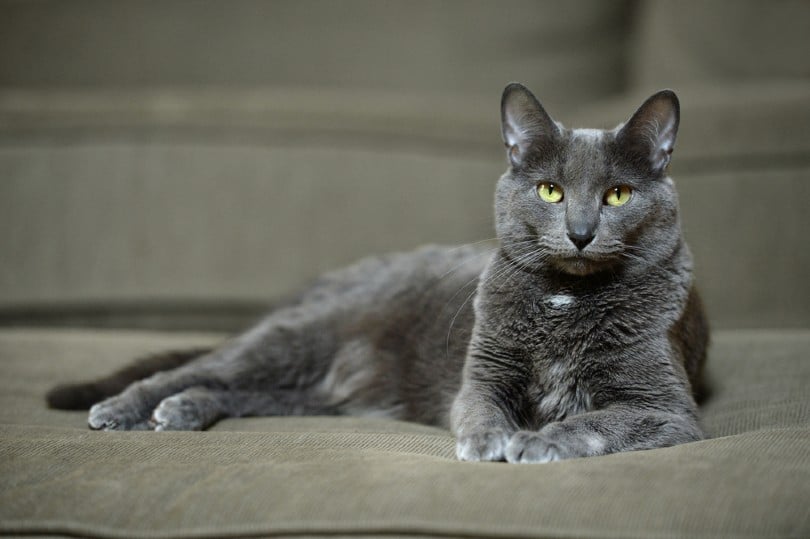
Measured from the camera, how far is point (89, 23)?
3.08 m

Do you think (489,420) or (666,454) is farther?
(489,420)

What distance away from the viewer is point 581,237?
141 cm

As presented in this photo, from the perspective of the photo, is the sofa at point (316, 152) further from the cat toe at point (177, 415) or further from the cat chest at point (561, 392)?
the cat chest at point (561, 392)

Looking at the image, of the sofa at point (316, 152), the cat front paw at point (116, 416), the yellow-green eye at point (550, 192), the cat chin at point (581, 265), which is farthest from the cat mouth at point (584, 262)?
the cat front paw at point (116, 416)

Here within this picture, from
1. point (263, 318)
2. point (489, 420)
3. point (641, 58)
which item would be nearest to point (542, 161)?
point (489, 420)

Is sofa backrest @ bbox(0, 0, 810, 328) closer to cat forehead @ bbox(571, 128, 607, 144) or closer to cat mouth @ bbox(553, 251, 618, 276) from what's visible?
cat forehead @ bbox(571, 128, 607, 144)

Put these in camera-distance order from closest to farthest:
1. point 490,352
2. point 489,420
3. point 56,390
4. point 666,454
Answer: point 666,454
point 489,420
point 490,352
point 56,390

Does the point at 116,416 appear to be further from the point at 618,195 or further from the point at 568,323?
the point at 618,195

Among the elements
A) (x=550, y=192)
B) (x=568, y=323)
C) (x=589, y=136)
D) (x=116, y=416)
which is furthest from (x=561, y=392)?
(x=116, y=416)

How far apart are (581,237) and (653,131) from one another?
10.3 inches

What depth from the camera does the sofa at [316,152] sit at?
2.49 meters

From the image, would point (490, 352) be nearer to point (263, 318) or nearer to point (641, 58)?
point (263, 318)

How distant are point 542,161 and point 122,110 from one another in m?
1.71

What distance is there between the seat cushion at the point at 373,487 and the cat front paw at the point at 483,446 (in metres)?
0.06
